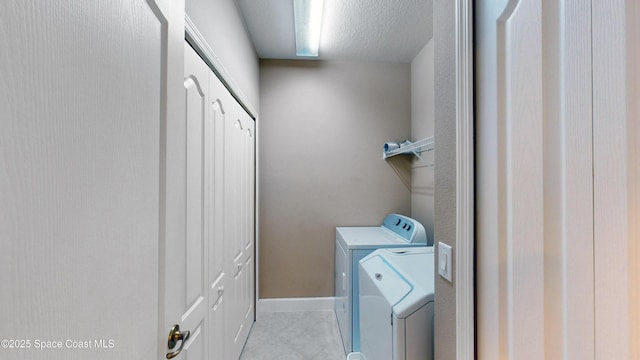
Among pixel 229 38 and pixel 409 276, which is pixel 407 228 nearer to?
pixel 409 276

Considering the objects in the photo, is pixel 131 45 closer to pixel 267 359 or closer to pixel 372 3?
pixel 372 3

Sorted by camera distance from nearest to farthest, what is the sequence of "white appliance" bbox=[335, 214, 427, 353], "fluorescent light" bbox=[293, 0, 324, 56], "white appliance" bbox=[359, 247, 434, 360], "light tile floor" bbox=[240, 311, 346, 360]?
"white appliance" bbox=[359, 247, 434, 360], "fluorescent light" bbox=[293, 0, 324, 56], "white appliance" bbox=[335, 214, 427, 353], "light tile floor" bbox=[240, 311, 346, 360]

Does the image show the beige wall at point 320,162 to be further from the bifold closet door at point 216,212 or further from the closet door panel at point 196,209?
the closet door panel at point 196,209

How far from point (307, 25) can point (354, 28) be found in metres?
0.43

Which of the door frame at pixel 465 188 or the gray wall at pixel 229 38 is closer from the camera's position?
the door frame at pixel 465 188

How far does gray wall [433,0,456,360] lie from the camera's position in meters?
0.84

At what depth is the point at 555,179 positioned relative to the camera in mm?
541

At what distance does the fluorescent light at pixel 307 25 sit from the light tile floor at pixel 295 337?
103 inches

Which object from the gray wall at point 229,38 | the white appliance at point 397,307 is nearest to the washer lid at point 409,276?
the white appliance at point 397,307

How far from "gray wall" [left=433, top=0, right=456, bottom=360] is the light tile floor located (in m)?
1.40

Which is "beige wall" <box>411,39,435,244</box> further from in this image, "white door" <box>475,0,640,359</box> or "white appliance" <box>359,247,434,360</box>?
"white door" <box>475,0,640,359</box>

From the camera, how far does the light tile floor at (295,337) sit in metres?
2.03

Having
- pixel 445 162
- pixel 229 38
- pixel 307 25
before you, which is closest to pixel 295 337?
pixel 445 162

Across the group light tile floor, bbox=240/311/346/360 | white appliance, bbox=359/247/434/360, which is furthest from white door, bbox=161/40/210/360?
light tile floor, bbox=240/311/346/360
